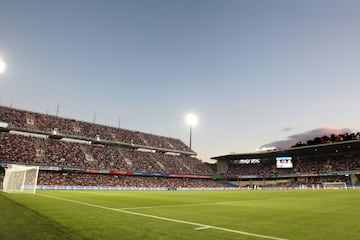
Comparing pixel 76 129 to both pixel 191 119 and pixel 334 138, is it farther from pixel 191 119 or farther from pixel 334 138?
pixel 334 138

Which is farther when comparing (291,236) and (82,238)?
(291,236)

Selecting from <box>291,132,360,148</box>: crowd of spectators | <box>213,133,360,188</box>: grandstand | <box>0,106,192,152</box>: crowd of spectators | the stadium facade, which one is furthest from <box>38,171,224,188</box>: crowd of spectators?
<box>291,132,360,148</box>: crowd of spectators

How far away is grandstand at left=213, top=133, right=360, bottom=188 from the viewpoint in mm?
70312

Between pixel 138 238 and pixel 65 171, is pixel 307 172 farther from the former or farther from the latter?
pixel 138 238

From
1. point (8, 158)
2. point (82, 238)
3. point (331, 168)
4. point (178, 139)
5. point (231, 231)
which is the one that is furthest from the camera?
point (178, 139)

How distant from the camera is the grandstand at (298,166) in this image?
231 feet

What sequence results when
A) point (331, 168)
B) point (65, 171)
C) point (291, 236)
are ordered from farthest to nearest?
point (331, 168), point (65, 171), point (291, 236)

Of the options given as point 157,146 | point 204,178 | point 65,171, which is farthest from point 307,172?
point 65,171

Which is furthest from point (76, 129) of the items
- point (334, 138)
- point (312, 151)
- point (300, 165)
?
point (334, 138)

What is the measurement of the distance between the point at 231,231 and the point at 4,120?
217ft

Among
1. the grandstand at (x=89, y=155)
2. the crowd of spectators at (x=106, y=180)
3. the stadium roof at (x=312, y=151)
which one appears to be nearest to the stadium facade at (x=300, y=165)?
the stadium roof at (x=312, y=151)

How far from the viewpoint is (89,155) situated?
65562 millimetres

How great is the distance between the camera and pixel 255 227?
9000 mm

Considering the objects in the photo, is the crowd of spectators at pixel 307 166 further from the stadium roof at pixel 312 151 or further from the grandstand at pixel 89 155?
A: the grandstand at pixel 89 155
